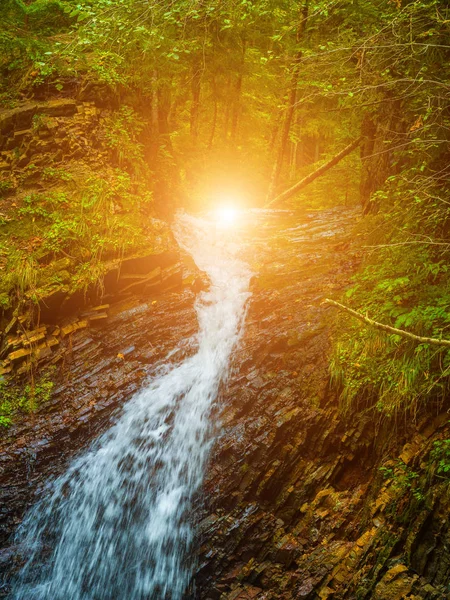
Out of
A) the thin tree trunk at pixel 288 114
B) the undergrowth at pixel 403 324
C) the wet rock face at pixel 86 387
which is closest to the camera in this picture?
the undergrowth at pixel 403 324

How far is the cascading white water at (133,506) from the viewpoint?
4.50 meters

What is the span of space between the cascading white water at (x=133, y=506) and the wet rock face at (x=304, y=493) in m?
0.35

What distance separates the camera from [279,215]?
11.2 m

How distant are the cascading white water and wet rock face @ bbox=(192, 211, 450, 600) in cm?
35

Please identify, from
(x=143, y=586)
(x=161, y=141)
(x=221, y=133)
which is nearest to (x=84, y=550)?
(x=143, y=586)

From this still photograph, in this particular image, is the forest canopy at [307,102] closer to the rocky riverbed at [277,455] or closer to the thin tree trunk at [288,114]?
the thin tree trunk at [288,114]

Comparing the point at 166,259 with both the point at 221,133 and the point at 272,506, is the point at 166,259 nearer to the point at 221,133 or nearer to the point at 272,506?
the point at 272,506

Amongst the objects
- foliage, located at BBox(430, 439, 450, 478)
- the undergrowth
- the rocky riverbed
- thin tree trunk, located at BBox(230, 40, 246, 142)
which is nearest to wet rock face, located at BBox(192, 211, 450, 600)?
the rocky riverbed

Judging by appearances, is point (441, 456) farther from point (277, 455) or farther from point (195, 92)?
point (195, 92)

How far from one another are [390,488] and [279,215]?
28.9ft

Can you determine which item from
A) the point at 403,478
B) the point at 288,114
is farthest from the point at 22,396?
the point at 288,114

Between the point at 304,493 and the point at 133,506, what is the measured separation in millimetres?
2411

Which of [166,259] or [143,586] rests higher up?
[166,259]

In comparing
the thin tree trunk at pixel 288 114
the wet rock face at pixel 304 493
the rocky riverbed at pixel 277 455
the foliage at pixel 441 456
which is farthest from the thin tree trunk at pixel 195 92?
the foliage at pixel 441 456
